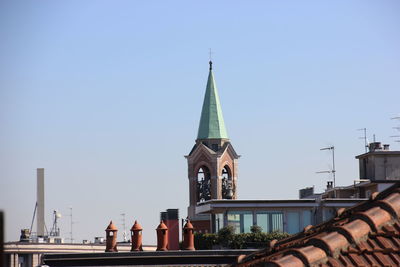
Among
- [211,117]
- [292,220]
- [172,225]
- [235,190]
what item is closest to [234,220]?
[292,220]

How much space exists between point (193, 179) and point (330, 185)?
847 inches

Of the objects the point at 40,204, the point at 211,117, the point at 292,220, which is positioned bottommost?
the point at 292,220

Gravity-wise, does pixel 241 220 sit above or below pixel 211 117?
below

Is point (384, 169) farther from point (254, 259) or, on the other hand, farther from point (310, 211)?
point (254, 259)

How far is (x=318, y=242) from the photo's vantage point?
11039 millimetres

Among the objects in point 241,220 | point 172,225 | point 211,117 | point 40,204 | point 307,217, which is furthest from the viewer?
point 40,204

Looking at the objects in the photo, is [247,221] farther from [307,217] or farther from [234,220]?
[307,217]

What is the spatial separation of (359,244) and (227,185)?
10517 cm

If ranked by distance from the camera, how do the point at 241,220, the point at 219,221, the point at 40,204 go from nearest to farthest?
the point at 241,220 → the point at 219,221 → the point at 40,204

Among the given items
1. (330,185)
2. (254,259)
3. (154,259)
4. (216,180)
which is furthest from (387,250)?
(216,180)

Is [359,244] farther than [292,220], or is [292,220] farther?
[292,220]

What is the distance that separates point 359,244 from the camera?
1091 cm

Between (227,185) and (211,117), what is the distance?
8848 mm

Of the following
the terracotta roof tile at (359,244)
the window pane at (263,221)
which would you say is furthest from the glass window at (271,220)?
the terracotta roof tile at (359,244)
